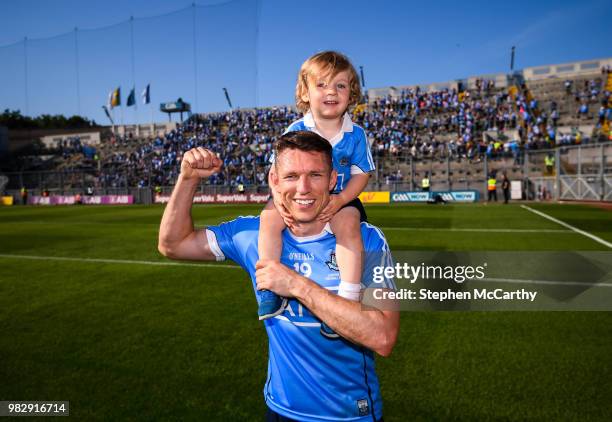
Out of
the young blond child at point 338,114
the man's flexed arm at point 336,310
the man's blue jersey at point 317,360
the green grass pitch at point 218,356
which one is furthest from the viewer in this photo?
the green grass pitch at point 218,356

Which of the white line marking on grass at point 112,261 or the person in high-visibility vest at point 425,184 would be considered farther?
the person in high-visibility vest at point 425,184

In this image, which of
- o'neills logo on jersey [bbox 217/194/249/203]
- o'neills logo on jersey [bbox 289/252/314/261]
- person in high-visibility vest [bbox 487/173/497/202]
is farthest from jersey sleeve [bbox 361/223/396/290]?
o'neills logo on jersey [bbox 217/194/249/203]

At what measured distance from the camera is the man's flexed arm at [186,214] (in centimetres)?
213

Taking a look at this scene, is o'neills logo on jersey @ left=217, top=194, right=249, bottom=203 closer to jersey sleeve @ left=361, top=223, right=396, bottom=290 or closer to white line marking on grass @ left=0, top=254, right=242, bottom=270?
white line marking on grass @ left=0, top=254, right=242, bottom=270

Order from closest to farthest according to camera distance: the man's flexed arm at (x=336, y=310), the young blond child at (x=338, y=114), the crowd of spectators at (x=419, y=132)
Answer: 1. the man's flexed arm at (x=336, y=310)
2. the young blond child at (x=338, y=114)
3. the crowd of spectators at (x=419, y=132)

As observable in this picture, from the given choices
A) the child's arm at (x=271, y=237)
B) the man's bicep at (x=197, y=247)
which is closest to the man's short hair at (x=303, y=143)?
the child's arm at (x=271, y=237)

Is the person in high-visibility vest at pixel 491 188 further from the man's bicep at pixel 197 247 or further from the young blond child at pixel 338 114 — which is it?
the man's bicep at pixel 197 247

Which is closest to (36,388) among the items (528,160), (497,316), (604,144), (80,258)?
(497,316)

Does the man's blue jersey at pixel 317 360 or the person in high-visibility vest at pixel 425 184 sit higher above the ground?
the person in high-visibility vest at pixel 425 184

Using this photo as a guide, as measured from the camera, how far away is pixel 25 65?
128 ft

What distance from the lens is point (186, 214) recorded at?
229 cm

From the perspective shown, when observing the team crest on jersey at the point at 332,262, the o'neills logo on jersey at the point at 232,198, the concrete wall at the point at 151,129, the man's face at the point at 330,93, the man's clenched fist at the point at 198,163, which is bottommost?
the o'neills logo on jersey at the point at 232,198

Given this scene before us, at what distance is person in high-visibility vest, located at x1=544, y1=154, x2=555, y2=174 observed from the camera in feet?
91.8

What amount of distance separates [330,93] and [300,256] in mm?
1594
